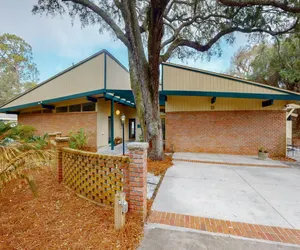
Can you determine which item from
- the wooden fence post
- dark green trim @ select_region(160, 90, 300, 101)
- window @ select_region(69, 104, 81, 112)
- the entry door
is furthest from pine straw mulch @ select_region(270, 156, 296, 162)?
window @ select_region(69, 104, 81, 112)

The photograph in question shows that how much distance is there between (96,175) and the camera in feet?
10.6

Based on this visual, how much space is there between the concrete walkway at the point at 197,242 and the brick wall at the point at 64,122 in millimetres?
8519

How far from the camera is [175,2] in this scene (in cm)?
898

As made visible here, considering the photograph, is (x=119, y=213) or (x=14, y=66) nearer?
(x=119, y=213)

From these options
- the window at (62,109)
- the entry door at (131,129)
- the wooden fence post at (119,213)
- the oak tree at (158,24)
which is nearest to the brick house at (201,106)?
the window at (62,109)

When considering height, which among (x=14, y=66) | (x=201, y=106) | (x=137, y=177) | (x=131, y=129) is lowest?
(x=137, y=177)

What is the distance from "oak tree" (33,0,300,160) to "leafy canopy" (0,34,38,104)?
28.2 meters

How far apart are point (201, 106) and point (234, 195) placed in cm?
586

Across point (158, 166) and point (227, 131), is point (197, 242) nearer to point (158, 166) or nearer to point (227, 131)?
point (158, 166)

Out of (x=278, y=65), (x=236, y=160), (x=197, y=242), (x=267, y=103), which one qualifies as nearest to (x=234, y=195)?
(x=197, y=242)

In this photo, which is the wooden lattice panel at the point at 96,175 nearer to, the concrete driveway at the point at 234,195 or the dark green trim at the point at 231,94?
the concrete driveway at the point at 234,195

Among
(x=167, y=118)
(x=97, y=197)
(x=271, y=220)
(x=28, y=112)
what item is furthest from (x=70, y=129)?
(x=271, y=220)

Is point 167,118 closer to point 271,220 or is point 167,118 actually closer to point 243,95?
point 243,95

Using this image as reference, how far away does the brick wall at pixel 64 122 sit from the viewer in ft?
33.4
